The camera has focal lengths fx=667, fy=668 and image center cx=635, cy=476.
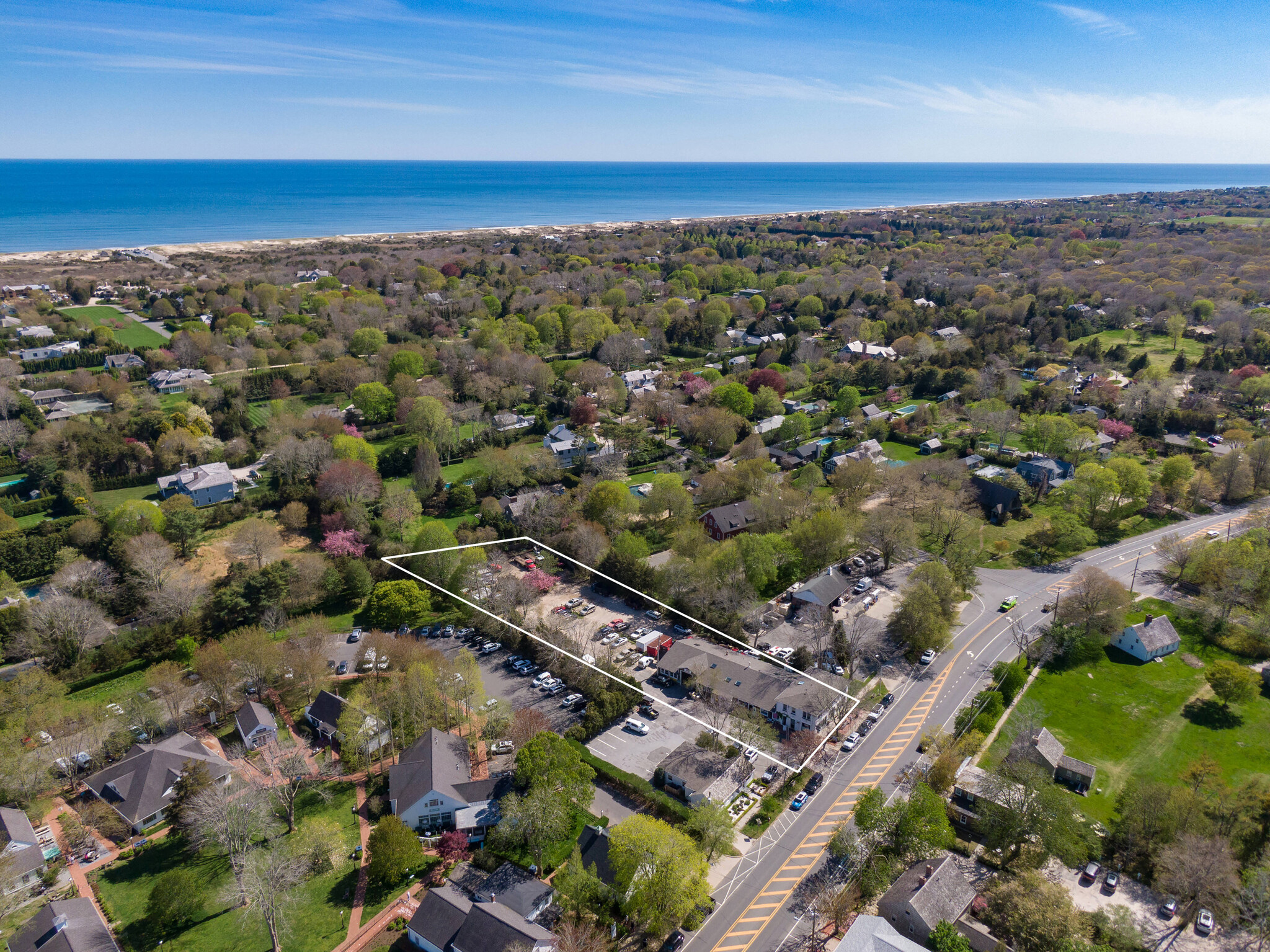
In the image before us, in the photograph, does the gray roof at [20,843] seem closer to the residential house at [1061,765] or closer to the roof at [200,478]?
the roof at [200,478]

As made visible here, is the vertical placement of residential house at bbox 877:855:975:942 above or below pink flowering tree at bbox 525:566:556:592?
below

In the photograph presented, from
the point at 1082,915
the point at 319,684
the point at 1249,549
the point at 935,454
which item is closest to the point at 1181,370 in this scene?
the point at 935,454

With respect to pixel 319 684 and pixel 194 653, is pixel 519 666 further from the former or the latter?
pixel 194 653

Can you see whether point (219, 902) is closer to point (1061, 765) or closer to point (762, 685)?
point (762, 685)

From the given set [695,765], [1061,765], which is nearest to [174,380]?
[695,765]

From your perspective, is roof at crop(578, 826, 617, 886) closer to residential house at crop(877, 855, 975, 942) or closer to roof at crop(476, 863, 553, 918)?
roof at crop(476, 863, 553, 918)

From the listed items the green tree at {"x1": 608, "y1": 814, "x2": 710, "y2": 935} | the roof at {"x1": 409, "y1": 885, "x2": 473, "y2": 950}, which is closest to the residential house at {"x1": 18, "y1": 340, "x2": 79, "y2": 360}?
the roof at {"x1": 409, "y1": 885, "x2": 473, "y2": 950}
